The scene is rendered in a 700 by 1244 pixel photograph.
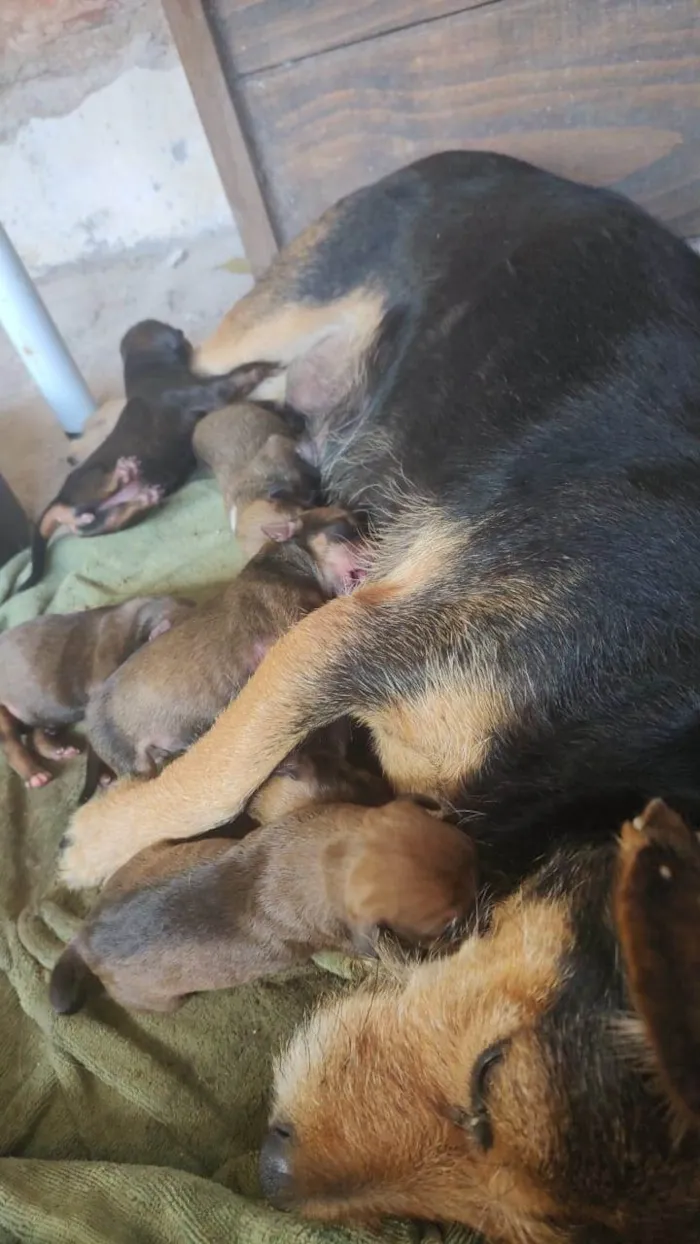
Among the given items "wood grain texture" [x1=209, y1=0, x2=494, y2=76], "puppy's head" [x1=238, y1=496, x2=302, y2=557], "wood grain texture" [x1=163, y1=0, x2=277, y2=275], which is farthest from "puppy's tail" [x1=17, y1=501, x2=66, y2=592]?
"wood grain texture" [x1=209, y1=0, x2=494, y2=76]

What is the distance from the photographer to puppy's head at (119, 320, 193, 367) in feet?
10.4

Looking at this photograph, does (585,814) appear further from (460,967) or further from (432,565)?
(432,565)

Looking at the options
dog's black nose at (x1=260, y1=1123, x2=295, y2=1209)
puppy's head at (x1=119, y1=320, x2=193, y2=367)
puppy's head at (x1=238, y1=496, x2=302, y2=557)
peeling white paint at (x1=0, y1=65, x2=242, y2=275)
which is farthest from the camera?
peeling white paint at (x1=0, y1=65, x2=242, y2=275)

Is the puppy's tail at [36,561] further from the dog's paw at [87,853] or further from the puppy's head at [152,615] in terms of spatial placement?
the dog's paw at [87,853]

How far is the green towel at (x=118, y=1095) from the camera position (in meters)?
1.53

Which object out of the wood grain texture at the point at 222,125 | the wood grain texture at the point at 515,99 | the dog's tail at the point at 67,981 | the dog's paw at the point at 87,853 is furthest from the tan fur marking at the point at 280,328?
the dog's tail at the point at 67,981

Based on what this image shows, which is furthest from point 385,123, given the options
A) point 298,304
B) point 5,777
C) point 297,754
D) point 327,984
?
point 327,984

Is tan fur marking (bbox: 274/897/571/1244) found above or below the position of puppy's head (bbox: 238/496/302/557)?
above

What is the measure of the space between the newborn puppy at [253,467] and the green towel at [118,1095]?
82 centimetres

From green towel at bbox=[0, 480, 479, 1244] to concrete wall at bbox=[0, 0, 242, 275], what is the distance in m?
3.16

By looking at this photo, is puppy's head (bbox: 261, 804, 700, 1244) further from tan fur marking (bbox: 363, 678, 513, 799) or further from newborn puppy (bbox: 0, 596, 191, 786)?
newborn puppy (bbox: 0, 596, 191, 786)

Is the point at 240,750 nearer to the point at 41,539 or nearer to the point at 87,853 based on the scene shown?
the point at 87,853

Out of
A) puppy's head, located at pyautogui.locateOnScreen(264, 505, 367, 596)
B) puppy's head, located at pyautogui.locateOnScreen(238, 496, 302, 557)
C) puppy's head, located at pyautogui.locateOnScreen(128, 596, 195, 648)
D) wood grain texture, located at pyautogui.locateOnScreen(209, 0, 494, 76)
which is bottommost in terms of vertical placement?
puppy's head, located at pyautogui.locateOnScreen(128, 596, 195, 648)

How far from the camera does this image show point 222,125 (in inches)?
116
